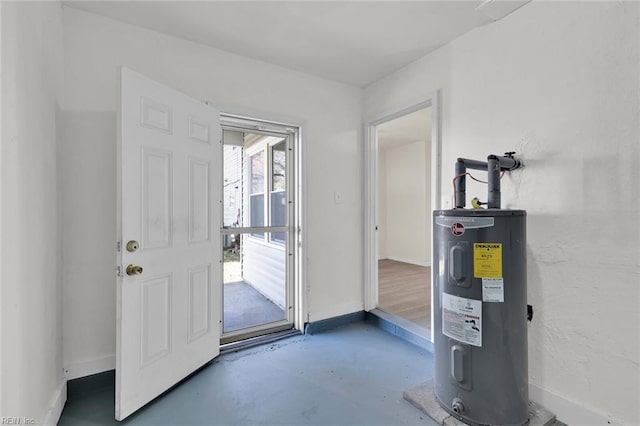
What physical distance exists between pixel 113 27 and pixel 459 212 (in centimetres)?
257

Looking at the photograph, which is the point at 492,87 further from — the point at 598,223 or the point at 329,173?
the point at 329,173

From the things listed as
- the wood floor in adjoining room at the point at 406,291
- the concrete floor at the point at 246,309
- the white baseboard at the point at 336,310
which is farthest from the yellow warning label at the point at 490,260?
the concrete floor at the point at 246,309

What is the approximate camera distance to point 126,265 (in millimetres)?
1699

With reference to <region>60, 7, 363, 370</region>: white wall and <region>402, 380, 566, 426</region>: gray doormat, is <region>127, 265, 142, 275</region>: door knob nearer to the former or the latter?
<region>60, 7, 363, 370</region>: white wall

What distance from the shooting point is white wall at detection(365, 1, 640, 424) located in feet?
Answer: 4.76

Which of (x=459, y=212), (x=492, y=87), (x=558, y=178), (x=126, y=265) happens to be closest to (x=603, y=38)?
(x=492, y=87)

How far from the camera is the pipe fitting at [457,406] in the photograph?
5.28 feet

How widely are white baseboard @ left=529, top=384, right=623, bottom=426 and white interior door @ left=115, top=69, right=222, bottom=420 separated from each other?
7.24 ft

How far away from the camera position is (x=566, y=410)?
164 centimetres

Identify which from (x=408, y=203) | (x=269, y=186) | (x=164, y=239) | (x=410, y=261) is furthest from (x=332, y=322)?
(x=408, y=203)

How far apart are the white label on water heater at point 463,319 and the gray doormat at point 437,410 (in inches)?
18.2

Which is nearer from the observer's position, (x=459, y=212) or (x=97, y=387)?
(x=459, y=212)

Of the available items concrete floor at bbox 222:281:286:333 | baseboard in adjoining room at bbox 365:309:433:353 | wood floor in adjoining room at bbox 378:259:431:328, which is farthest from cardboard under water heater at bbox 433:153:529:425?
concrete floor at bbox 222:281:286:333

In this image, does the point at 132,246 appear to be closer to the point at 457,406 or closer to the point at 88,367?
the point at 88,367
